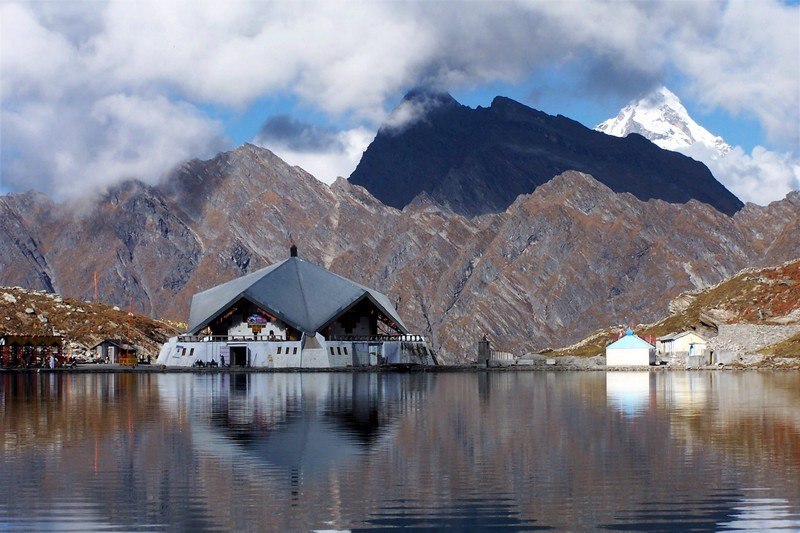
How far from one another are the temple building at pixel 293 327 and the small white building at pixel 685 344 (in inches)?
1386

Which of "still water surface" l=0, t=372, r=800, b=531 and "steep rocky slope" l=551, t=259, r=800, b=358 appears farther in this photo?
"steep rocky slope" l=551, t=259, r=800, b=358

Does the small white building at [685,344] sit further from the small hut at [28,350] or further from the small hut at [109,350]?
the small hut at [28,350]

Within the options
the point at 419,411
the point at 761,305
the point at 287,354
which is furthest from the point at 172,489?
the point at 761,305

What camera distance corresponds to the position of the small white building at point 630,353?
13900 centimetres

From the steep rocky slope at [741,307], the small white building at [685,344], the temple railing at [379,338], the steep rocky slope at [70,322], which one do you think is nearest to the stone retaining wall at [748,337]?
the steep rocky slope at [741,307]

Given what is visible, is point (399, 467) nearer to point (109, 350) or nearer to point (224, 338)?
point (224, 338)

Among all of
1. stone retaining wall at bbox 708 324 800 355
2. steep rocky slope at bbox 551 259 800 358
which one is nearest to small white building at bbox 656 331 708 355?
stone retaining wall at bbox 708 324 800 355

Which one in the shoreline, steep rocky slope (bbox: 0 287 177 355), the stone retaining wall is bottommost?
the shoreline

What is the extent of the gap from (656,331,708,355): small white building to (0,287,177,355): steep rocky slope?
66.1 m

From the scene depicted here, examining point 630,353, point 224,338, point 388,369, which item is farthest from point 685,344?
point 224,338

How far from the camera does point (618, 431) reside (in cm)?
3997

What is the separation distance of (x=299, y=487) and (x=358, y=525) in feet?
14.6

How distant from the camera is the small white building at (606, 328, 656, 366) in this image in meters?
139

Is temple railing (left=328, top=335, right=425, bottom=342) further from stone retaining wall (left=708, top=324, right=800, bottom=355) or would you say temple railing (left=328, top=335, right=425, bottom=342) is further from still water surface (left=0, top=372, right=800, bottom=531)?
still water surface (left=0, top=372, right=800, bottom=531)
